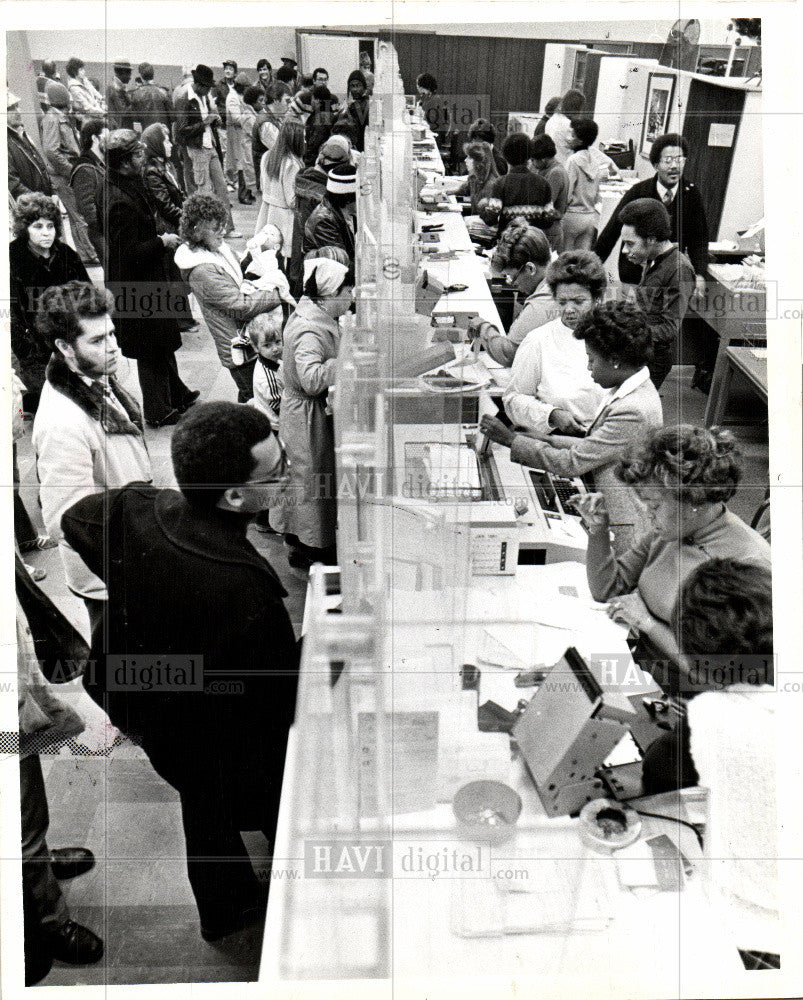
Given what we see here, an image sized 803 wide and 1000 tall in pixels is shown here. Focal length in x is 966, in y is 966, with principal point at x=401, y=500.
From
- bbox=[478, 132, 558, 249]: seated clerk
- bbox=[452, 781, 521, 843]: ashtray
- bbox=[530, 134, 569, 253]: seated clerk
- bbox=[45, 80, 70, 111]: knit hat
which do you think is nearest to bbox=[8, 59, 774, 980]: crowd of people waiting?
bbox=[45, 80, 70, 111]: knit hat

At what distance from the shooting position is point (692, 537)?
7.06 ft

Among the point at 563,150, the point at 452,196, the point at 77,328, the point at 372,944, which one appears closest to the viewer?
the point at 372,944

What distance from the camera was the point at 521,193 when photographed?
2.71 metres

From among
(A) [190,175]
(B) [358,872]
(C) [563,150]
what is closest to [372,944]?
(B) [358,872]

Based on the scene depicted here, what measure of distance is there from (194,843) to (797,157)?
1990 mm

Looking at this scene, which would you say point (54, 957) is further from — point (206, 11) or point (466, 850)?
point (206, 11)

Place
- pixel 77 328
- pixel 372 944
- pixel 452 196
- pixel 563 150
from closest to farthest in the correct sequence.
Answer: pixel 372 944 → pixel 77 328 → pixel 563 150 → pixel 452 196

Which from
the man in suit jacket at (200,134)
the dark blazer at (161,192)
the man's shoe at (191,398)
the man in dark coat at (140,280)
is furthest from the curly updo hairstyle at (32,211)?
the man's shoe at (191,398)

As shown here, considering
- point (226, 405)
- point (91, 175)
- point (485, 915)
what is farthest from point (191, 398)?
point (485, 915)

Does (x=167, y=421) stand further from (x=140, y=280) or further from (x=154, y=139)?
(x=154, y=139)

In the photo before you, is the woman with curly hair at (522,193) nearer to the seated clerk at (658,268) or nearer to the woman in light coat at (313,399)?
the seated clerk at (658,268)

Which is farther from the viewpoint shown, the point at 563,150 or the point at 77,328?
the point at 563,150

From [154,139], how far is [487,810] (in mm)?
1595

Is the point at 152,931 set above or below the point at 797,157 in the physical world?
below
